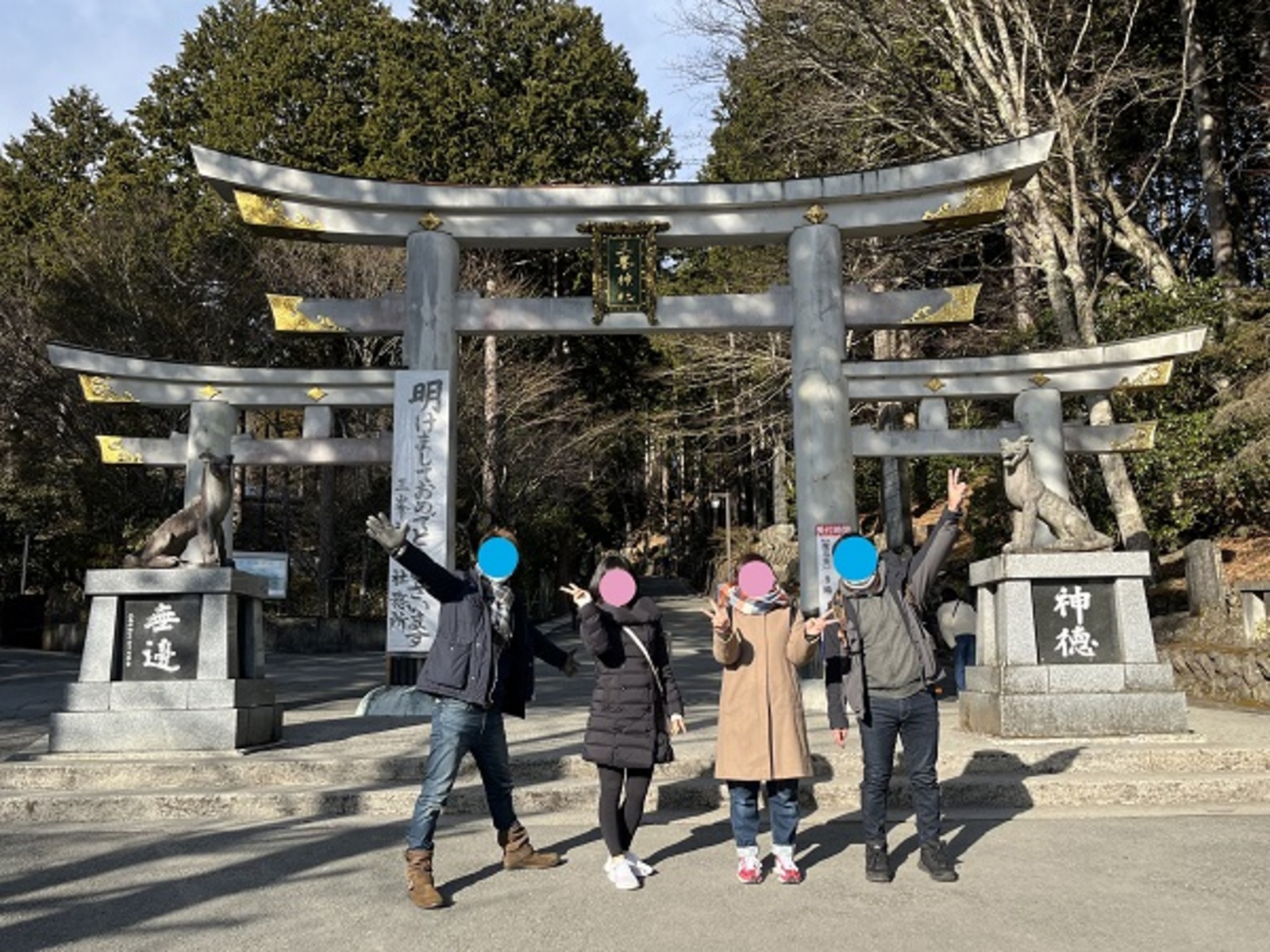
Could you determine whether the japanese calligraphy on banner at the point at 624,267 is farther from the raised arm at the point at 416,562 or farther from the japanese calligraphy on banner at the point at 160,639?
the raised arm at the point at 416,562

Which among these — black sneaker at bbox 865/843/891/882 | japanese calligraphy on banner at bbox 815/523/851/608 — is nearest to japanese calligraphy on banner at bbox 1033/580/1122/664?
japanese calligraphy on banner at bbox 815/523/851/608

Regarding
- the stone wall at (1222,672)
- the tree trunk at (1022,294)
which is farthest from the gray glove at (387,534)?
the tree trunk at (1022,294)

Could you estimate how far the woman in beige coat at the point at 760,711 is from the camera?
4422 mm

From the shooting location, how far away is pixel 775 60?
17281mm

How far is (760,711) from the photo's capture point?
14.7ft

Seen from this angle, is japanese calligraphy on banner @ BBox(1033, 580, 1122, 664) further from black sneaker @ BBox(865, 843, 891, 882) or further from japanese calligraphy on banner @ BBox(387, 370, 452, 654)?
japanese calligraphy on banner @ BBox(387, 370, 452, 654)

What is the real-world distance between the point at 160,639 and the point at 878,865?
589 cm

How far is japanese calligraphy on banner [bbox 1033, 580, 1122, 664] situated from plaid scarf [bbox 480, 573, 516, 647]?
519cm

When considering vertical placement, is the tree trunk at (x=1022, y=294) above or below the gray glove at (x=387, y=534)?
above

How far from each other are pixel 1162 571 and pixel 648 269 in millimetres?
11179

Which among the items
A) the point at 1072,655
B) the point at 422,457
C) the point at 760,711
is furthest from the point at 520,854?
the point at 422,457

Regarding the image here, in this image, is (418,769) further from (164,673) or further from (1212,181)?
(1212,181)

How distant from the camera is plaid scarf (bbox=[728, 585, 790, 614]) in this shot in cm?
460

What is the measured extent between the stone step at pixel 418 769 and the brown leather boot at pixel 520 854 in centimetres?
186
